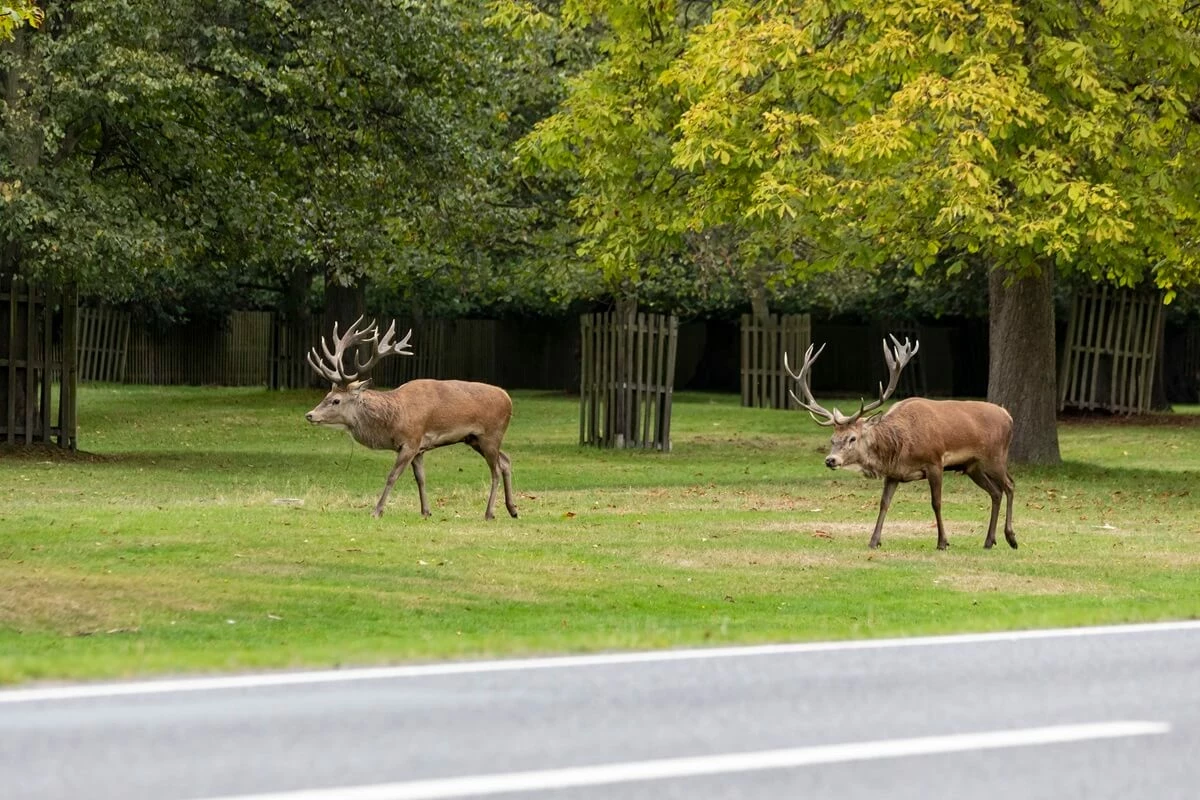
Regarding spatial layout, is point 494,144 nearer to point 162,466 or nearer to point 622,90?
point 622,90

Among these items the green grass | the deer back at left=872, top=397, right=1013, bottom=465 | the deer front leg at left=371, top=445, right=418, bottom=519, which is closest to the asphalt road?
the green grass

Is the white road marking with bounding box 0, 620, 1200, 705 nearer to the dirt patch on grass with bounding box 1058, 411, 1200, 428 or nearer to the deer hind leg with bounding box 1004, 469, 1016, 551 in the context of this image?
the deer hind leg with bounding box 1004, 469, 1016, 551

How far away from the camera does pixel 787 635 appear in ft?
36.9

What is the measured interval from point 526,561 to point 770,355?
3058cm

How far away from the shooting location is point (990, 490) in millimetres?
17875

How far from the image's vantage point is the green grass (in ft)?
39.1

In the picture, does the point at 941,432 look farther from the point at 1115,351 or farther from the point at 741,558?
the point at 1115,351

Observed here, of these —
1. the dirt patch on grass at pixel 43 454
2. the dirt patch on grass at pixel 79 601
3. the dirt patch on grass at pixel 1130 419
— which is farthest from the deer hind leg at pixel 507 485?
the dirt patch on grass at pixel 1130 419

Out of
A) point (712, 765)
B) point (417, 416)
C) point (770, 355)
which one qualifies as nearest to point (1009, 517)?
point (417, 416)

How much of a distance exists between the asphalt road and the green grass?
98cm

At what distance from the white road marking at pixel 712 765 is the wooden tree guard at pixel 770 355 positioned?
36.9 meters

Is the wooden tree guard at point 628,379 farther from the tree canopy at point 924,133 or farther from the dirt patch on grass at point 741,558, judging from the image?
the dirt patch on grass at point 741,558

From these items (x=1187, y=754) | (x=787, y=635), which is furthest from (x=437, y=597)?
(x=1187, y=754)

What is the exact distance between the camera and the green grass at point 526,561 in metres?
11.9
